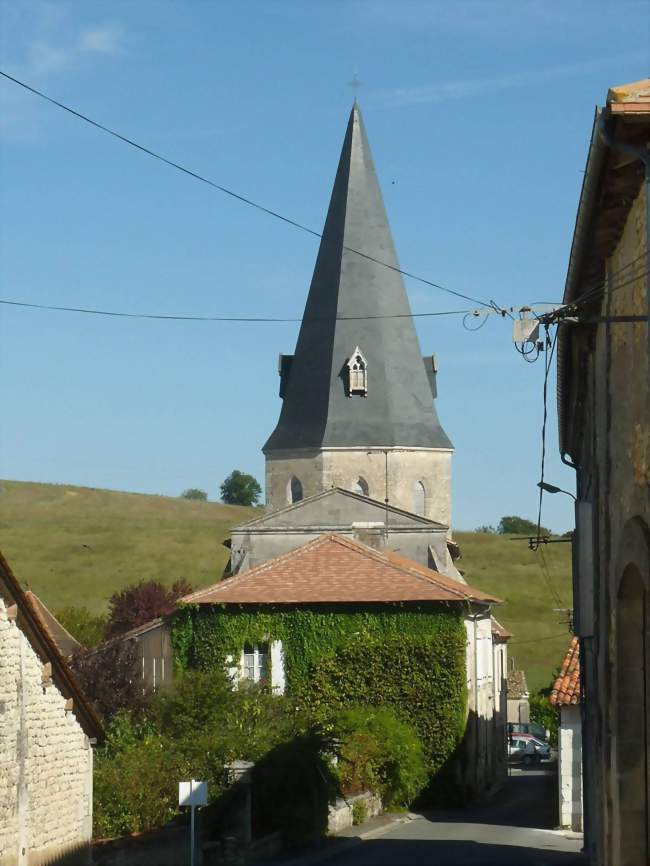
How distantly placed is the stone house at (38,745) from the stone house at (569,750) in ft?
37.0

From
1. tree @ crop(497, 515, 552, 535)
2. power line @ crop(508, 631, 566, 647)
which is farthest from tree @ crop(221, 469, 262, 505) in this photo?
power line @ crop(508, 631, 566, 647)

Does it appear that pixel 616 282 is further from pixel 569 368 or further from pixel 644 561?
pixel 569 368

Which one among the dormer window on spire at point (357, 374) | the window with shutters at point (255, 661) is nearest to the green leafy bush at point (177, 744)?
the window with shutters at point (255, 661)

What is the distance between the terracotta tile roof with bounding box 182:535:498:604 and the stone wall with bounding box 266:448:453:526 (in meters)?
23.4

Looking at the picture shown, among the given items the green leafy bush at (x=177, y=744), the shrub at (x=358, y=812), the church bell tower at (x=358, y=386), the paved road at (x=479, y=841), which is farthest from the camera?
the church bell tower at (x=358, y=386)

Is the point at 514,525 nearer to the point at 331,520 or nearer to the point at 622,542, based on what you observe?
the point at 331,520

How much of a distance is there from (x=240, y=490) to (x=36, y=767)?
415 ft

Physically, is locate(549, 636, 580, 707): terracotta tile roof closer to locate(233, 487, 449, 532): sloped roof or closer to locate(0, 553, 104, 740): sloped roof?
→ locate(0, 553, 104, 740): sloped roof

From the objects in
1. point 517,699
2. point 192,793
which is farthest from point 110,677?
point 517,699

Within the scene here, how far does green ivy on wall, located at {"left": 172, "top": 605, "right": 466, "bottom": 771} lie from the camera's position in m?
32.8

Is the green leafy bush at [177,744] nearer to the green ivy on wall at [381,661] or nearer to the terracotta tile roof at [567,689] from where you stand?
the green ivy on wall at [381,661]

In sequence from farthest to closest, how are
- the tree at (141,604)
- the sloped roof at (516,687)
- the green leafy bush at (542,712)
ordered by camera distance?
the tree at (141,604), the sloped roof at (516,687), the green leafy bush at (542,712)

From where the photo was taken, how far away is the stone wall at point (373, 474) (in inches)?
2330

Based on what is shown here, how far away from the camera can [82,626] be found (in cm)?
6222
